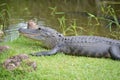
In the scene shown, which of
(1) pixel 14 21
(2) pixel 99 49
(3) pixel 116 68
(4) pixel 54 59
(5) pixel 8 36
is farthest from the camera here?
(1) pixel 14 21

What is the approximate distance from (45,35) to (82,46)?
33.1 inches

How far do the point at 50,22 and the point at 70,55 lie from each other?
5.13m

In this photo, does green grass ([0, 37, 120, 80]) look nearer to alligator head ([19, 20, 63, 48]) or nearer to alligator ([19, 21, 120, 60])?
alligator ([19, 21, 120, 60])

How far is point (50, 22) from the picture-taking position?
11.1 metres

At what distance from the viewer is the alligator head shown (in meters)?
6.39

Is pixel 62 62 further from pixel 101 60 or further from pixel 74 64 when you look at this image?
pixel 101 60

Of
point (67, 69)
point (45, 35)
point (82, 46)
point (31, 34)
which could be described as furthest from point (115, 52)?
point (31, 34)

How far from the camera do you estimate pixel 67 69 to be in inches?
198

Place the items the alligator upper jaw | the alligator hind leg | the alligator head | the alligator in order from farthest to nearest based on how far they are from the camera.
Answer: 1. the alligator upper jaw
2. the alligator head
3. the alligator
4. the alligator hind leg

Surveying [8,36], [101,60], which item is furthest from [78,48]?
[8,36]

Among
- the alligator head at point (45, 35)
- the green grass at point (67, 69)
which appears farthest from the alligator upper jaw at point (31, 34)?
the green grass at point (67, 69)

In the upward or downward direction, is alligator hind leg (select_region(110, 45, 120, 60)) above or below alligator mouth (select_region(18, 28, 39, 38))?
below

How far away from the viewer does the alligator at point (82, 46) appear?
232 inches

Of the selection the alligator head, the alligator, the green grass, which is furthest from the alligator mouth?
the green grass
